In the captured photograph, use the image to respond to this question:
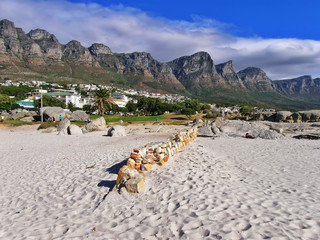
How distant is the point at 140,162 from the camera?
8.47 m

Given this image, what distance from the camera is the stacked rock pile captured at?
6.60 m

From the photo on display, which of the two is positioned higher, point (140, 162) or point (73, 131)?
point (140, 162)

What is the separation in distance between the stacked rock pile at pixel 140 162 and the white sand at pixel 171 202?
348mm

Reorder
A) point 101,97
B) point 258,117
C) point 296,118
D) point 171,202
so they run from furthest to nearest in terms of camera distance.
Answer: point 101,97
point 258,117
point 296,118
point 171,202

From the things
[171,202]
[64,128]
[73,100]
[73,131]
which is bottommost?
[73,131]

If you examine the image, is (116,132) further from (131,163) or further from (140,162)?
(131,163)

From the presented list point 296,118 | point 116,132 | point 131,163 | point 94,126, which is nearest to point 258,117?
point 296,118

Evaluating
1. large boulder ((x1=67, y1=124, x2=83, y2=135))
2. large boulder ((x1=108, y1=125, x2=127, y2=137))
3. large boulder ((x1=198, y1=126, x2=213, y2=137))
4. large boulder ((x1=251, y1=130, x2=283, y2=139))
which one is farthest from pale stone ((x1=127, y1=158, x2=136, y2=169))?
large boulder ((x1=67, y1=124, x2=83, y2=135))

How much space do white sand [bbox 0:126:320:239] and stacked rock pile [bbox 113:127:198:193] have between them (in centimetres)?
35

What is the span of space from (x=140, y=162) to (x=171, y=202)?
2950 millimetres

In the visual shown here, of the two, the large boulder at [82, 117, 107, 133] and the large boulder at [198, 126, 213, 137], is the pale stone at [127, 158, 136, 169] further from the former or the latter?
the large boulder at [82, 117, 107, 133]

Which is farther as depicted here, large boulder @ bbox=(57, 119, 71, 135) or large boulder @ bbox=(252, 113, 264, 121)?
large boulder @ bbox=(252, 113, 264, 121)

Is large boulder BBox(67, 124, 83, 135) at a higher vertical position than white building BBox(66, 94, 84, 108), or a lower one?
lower

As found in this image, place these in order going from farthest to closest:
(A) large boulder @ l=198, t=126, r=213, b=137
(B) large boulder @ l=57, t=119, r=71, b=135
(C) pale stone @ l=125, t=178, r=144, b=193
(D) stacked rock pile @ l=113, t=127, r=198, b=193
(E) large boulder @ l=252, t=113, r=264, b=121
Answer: (E) large boulder @ l=252, t=113, r=264, b=121
(B) large boulder @ l=57, t=119, r=71, b=135
(A) large boulder @ l=198, t=126, r=213, b=137
(D) stacked rock pile @ l=113, t=127, r=198, b=193
(C) pale stone @ l=125, t=178, r=144, b=193
